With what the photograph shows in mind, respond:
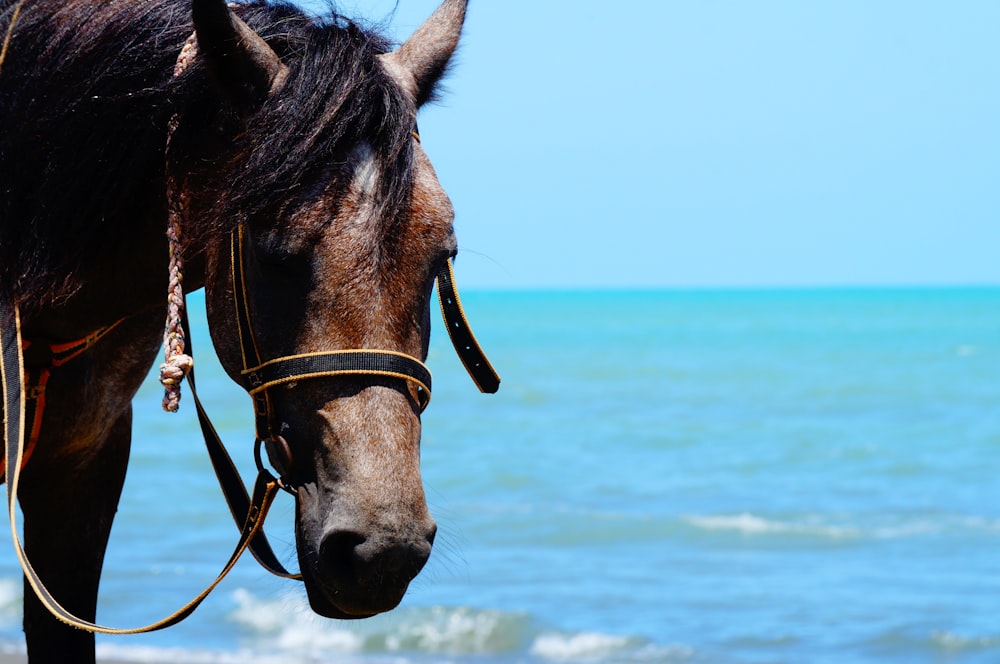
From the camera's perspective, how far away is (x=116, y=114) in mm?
2195

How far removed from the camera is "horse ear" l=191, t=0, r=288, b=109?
1.96 meters

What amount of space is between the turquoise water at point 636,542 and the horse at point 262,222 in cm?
40

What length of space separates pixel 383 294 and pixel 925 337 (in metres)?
54.9

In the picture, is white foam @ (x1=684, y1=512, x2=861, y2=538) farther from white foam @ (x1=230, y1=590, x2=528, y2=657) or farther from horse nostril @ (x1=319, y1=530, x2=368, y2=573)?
horse nostril @ (x1=319, y1=530, x2=368, y2=573)

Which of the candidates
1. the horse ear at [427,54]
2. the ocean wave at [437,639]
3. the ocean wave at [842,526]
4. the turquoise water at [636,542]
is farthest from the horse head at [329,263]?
the ocean wave at [842,526]

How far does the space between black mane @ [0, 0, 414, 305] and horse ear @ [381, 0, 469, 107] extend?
5 centimetres

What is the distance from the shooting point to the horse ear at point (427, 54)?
7.45 feet

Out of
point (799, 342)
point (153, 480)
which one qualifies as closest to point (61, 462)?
point (153, 480)

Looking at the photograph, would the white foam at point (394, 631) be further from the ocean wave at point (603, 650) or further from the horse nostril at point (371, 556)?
the horse nostril at point (371, 556)

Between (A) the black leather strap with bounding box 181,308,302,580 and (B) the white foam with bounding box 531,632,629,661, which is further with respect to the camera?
(B) the white foam with bounding box 531,632,629,661

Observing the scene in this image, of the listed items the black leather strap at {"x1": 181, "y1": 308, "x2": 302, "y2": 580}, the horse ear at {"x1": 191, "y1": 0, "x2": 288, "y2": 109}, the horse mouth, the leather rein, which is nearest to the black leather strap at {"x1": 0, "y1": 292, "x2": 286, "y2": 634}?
the leather rein

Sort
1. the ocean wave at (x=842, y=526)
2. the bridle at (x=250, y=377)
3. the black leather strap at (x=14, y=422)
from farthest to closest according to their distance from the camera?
the ocean wave at (x=842, y=526) < the black leather strap at (x=14, y=422) < the bridle at (x=250, y=377)

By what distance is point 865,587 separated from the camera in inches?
317

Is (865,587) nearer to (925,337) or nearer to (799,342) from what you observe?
(799,342)
